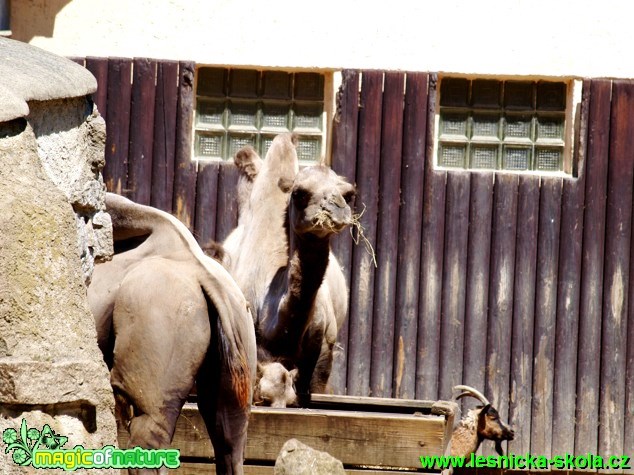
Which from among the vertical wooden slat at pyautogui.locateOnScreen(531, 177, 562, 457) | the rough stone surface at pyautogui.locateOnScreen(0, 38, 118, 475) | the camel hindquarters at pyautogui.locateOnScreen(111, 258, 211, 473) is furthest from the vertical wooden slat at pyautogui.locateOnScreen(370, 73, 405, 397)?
the rough stone surface at pyautogui.locateOnScreen(0, 38, 118, 475)

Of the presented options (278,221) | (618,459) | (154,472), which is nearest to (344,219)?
(278,221)

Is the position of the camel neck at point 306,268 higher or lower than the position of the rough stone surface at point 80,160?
lower

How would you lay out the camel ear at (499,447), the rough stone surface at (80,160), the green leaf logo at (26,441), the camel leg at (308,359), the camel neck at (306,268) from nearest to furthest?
the green leaf logo at (26,441), the rough stone surface at (80,160), the camel neck at (306,268), the camel leg at (308,359), the camel ear at (499,447)

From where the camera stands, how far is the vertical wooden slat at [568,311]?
850 centimetres

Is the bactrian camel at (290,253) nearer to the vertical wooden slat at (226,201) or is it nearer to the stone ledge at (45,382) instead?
the vertical wooden slat at (226,201)

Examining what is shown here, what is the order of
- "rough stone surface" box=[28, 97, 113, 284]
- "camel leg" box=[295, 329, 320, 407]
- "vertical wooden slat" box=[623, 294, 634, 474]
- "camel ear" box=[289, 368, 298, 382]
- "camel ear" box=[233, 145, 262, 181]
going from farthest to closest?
1. "vertical wooden slat" box=[623, 294, 634, 474]
2. "camel ear" box=[233, 145, 262, 181]
3. "camel leg" box=[295, 329, 320, 407]
4. "camel ear" box=[289, 368, 298, 382]
5. "rough stone surface" box=[28, 97, 113, 284]

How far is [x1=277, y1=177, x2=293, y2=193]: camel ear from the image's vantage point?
7.20m

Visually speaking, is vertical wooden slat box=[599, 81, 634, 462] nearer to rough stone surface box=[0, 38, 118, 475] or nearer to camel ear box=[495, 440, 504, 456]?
camel ear box=[495, 440, 504, 456]

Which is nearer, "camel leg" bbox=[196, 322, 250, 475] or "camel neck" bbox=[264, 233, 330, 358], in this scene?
"camel leg" bbox=[196, 322, 250, 475]

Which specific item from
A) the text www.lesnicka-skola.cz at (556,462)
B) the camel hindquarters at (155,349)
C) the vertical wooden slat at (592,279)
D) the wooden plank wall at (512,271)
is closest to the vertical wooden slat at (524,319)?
the wooden plank wall at (512,271)

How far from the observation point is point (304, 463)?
4523mm

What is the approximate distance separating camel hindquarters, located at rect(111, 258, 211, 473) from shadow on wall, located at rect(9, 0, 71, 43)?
4.79 meters

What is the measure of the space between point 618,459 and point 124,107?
429 centimetres

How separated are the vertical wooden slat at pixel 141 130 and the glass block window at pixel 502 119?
6.85ft
